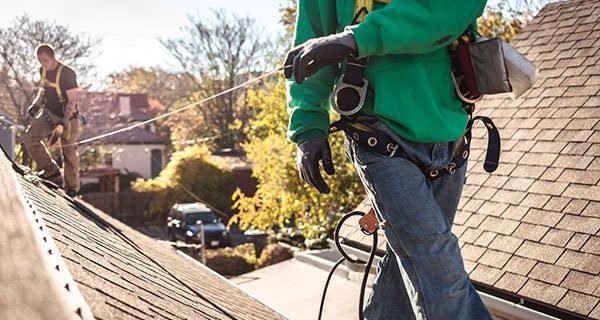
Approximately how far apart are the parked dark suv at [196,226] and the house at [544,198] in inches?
643

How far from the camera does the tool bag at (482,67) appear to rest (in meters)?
2.07

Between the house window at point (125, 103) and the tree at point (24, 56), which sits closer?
the tree at point (24, 56)

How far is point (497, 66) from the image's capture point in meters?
2.10

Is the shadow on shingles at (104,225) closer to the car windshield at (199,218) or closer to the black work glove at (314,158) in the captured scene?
the black work glove at (314,158)

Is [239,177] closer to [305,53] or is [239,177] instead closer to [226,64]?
[226,64]

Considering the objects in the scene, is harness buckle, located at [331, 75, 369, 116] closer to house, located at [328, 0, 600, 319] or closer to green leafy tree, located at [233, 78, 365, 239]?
house, located at [328, 0, 600, 319]

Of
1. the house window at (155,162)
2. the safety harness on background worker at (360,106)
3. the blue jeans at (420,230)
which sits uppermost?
the safety harness on background worker at (360,106)

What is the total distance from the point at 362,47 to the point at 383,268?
2.68 ft

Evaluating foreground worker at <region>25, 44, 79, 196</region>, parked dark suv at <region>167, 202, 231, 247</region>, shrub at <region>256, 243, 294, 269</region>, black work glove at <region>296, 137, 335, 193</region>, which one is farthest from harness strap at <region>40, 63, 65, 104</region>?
parked dark suv at <region>167, 202, 231, 247</region>

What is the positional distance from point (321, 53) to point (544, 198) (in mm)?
2816

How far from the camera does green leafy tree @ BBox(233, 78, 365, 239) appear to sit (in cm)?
1299

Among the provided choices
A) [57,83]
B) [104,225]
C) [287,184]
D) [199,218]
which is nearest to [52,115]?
[57,83]

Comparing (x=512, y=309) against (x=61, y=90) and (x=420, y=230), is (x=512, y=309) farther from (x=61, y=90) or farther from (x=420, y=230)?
(x=61, y=90)

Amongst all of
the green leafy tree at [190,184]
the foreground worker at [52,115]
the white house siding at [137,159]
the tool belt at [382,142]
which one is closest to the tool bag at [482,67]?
the tool belt at [382,142]
